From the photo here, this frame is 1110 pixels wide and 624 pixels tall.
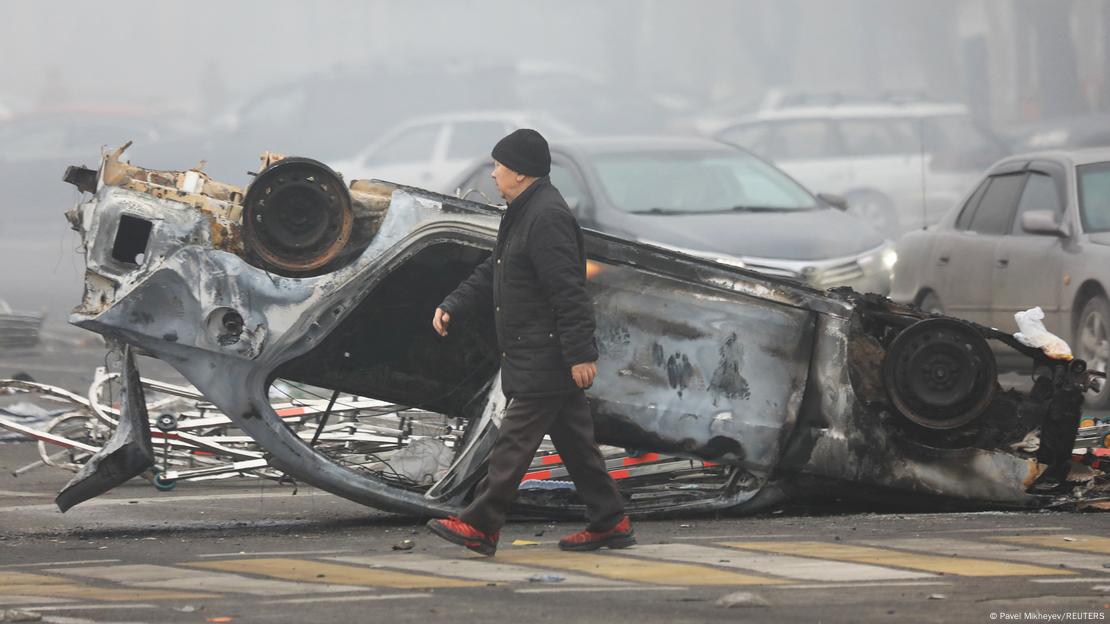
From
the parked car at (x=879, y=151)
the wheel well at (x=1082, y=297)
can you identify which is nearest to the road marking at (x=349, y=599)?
the wheel well at (x=1082, y=297)

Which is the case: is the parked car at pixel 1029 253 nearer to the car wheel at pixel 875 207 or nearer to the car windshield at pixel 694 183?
the car windshield at pixel 694 183

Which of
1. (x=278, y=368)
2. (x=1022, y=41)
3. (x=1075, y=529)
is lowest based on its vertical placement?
(x=1075, y=529)

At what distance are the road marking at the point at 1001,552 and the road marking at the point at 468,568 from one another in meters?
1.12

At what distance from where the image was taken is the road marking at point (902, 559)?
5.58 m

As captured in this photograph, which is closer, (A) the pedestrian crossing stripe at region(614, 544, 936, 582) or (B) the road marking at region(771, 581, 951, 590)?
(B) the road marking at region(771, 581, 951, 590)

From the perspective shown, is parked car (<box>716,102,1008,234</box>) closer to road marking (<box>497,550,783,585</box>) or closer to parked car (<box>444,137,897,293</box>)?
parked car (<box>444,137,897,293</box>)

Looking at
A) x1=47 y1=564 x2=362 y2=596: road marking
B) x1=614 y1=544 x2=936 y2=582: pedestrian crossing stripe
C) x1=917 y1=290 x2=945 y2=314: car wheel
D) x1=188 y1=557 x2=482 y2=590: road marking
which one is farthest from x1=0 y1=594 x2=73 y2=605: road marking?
x1=917 y1=290 x2=945 y2=314: car wheel

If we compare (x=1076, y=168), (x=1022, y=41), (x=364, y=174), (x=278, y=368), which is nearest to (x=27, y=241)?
(x=364, y=174)

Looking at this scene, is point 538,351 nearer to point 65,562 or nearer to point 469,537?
point 469,537

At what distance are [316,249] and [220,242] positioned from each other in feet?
1.14

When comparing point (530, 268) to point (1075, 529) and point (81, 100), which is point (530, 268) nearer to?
point (1075, 529)

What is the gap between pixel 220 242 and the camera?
6684mm

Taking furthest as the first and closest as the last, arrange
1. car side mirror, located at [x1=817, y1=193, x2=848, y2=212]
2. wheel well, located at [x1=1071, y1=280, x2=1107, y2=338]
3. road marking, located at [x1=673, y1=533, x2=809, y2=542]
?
1. car side mirror, located at [x1=817, y1=193, x2=848, y2=212]
2. wheel well, located at [x1=1071, y1=280, x2=1107, y2=338]
3. road marking, located at [x1=673, y1=533, x2=809, y2=542]

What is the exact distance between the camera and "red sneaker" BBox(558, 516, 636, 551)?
621 cm
